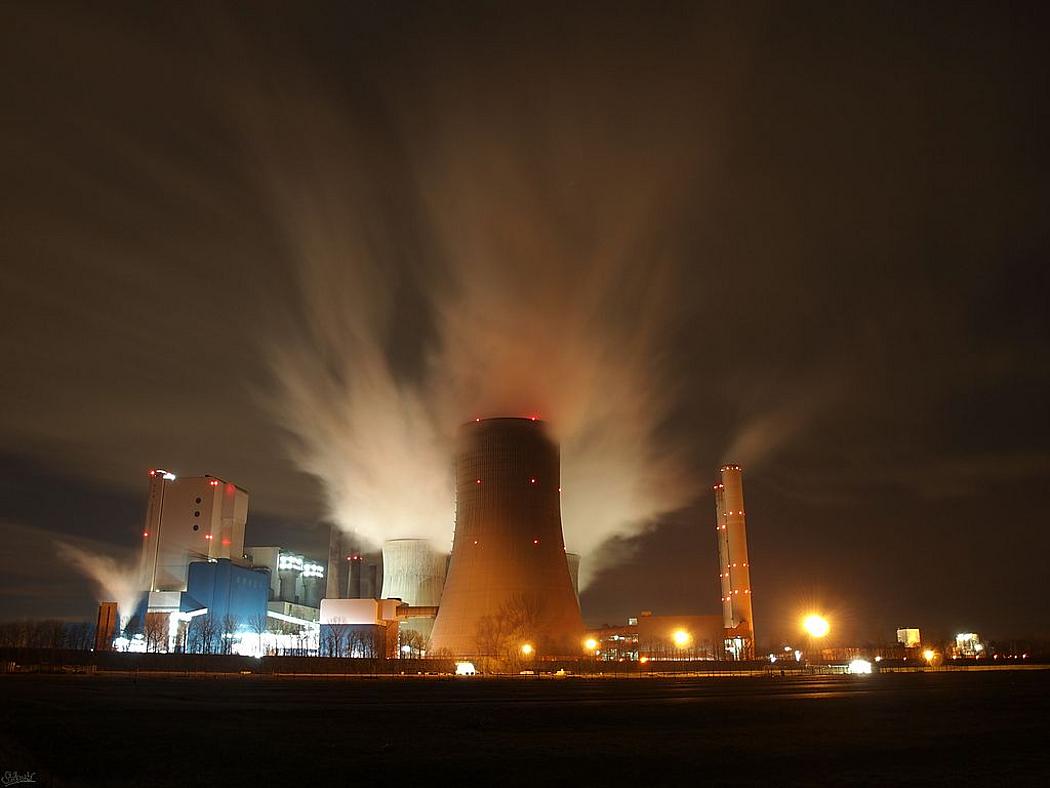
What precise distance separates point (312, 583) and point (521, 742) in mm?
94696

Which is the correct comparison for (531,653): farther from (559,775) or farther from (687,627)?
(559,775)

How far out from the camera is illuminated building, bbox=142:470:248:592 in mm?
80438

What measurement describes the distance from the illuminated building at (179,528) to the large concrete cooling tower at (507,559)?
3478 centimetres

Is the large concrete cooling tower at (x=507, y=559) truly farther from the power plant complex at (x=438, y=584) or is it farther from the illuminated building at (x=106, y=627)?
the illuminated building at (x=106, y=627)

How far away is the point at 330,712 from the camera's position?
20.3 m

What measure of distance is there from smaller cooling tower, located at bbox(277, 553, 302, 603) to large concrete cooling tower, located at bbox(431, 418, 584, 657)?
4691 cm

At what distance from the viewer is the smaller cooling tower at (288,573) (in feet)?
323

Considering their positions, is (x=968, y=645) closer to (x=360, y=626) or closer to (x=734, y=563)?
(x=734, y=563)

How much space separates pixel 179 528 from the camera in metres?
81.4

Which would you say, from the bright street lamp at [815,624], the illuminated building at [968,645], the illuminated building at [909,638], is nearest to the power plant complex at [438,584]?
the bright street lamp at [815,624]

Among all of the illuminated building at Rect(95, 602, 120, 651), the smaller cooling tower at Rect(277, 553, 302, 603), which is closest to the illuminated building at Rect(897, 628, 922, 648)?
the smaller cooling tower at Rect(277, 553, 302, 603)

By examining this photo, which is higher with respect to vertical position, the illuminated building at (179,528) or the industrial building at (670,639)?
the illuminated building at (179,528)

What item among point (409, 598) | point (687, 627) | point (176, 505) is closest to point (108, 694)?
point (409, 598)

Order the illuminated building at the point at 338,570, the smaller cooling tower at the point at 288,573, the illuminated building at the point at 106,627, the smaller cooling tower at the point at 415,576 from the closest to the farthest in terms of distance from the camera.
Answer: the illuminated building at the point at 106,627
the smaller cooling tower at the point at 415,576
the illuminated building at the point at 338,570
the smaller cooling tower at the point at 288,573
